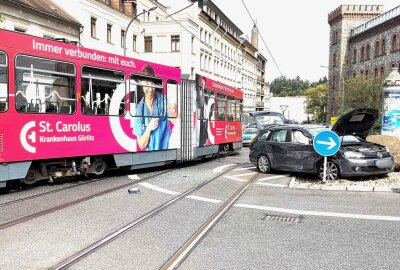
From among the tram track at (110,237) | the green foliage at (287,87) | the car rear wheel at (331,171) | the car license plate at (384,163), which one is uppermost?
the green foliage at (287,87)

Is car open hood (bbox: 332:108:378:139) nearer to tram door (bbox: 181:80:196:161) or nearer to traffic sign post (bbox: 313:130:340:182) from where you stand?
traffic sign post (bbox: 313:130:340:182)

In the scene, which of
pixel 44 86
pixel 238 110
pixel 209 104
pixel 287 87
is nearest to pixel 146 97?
pixel 44 86

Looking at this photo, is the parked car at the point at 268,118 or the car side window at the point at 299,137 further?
the parked car at the point at 268,118

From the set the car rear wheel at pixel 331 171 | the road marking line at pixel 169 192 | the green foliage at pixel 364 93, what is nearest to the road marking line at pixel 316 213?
the road marking line at pixel 169 192

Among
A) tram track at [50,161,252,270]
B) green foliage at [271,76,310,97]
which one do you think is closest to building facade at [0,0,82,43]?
tram track at [50,161,252,270]

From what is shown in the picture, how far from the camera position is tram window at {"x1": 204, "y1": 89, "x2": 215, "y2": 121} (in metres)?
17.1

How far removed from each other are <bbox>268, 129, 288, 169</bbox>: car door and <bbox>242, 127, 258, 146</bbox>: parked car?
1681cm

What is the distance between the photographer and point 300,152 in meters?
12.4

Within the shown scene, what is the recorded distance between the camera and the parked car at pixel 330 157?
36.8 ft

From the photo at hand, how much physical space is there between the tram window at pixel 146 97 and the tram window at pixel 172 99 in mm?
306

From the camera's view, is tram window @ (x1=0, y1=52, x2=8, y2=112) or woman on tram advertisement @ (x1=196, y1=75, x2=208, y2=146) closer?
tram window @ (x1=0, y1=52, x2=8, y2=112)

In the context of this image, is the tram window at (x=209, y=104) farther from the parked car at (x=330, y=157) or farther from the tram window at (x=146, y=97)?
the tram window at (x=146, y=97)

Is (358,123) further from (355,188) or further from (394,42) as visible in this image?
(394,42)

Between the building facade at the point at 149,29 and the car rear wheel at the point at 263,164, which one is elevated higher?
the building facade at the point at 149,29
